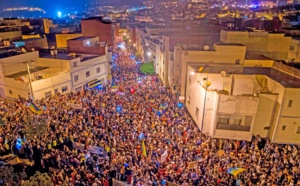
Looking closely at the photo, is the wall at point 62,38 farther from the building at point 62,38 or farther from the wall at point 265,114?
the wall at point 265,114

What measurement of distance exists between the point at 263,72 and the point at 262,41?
7.69 meters

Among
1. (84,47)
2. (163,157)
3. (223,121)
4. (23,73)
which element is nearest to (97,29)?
(84,47)

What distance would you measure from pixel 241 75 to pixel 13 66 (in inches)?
934

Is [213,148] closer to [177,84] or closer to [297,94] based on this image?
[297,94]

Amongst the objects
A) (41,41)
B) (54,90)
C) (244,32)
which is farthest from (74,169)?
(41,41)

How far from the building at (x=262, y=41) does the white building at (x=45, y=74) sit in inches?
681

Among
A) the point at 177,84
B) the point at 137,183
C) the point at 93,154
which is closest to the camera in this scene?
the point at 137,183

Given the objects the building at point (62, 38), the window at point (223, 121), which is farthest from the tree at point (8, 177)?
the building at point (62, 38)

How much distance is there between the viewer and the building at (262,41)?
27.5 m

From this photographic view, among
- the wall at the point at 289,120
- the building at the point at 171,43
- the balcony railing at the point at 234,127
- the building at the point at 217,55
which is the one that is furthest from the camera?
the building at the point at 171,43

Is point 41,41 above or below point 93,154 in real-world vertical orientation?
above

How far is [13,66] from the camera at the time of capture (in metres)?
26.1

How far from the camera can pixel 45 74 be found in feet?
89.4

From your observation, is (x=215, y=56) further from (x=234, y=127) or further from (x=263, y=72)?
(x=234, y=127)
